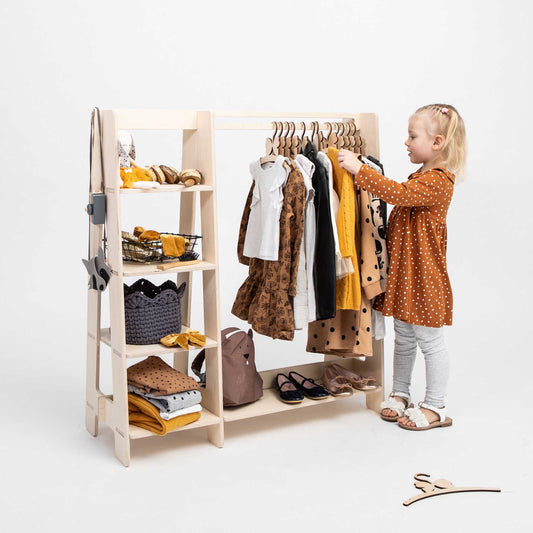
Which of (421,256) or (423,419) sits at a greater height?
(421,256)

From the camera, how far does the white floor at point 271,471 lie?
10.00 ft

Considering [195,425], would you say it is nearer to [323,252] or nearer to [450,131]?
[323,252]

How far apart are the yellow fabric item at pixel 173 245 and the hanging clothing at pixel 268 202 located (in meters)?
0.37

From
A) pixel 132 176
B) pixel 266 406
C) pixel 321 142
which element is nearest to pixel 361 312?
pixel 266 406

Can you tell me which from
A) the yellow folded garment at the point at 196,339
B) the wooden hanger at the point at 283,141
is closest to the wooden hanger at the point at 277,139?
the wooden hanger at the point at 283,141

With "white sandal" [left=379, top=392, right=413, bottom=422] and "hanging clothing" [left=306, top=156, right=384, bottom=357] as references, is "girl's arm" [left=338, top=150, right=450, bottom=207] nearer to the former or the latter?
"hanging clothing" [left=306, top=156, right=384, bottom=357]

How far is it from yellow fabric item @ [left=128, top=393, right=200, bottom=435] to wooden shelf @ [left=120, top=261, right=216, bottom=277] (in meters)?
0.58

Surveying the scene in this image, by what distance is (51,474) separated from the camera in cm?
341

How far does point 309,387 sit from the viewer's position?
4078mm

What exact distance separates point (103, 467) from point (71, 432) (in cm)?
44

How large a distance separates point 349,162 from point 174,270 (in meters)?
0.95

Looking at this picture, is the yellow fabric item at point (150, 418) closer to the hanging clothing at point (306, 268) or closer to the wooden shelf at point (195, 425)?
the wooden shelf at point (195, 425)

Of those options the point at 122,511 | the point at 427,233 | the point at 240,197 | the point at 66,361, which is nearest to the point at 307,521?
the point at 122,511

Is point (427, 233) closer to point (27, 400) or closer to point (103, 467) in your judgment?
point (103, 467)
